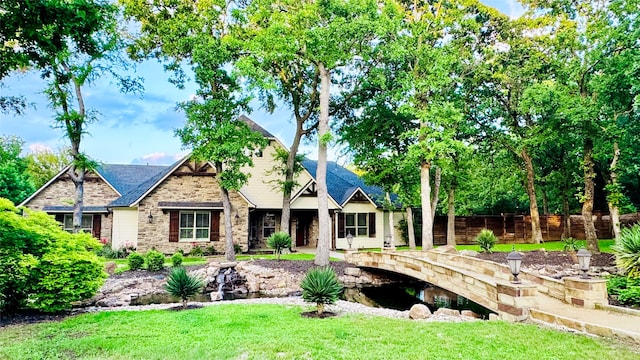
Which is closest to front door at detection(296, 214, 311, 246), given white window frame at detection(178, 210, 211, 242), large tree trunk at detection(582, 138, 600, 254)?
white window frame at detection(178, 210, 211, 242)

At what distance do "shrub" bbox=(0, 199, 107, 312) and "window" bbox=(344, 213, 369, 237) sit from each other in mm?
15896

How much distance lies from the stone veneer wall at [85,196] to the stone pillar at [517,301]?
826 inches

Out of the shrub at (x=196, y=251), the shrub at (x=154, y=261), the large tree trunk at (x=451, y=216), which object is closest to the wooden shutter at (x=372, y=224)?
the large tree trunk at (x=451, y=216)

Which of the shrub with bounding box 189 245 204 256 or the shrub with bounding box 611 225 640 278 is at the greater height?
the shrub with bounding box 611 225 640 278

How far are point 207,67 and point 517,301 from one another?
1451cm

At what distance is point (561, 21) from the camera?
18.8 metres

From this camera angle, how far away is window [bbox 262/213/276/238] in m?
23.5

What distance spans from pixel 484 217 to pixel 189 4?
21121 millimetres

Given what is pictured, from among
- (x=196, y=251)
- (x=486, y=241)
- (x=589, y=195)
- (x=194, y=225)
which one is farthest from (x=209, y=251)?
(x=589, y=195)

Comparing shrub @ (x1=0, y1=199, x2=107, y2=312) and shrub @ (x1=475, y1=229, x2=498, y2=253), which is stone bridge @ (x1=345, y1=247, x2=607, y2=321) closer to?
shrub @ (x1=475, y1=229, x2=498, y2=253)

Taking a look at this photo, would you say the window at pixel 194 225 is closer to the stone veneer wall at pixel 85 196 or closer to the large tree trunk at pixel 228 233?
the large tree trunk at pixel 228 233

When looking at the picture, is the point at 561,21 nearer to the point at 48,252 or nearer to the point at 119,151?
the point at 48,252

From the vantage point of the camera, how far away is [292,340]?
6059 mm

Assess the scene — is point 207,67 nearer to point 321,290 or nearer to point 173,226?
point 173,226
